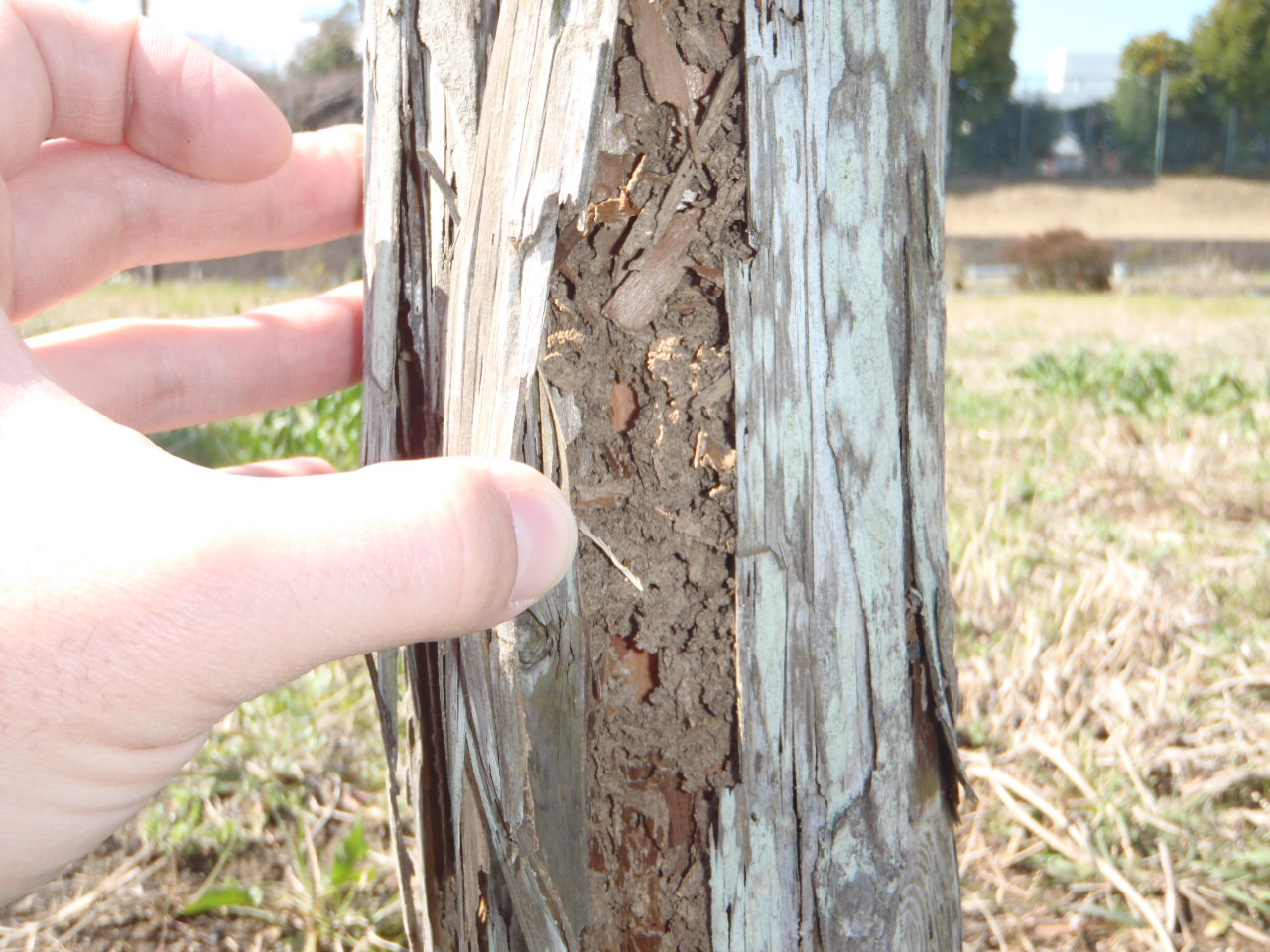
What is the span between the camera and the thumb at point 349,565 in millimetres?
779

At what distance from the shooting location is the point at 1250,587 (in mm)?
2211

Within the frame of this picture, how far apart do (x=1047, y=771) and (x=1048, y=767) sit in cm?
1

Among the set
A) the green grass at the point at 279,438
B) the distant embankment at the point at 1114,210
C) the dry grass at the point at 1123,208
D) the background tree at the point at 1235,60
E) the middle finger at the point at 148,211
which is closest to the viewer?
the middle finger at the point at 148,211

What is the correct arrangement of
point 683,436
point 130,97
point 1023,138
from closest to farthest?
1. point 683,436
2. point 130,97
3. point 1023,138

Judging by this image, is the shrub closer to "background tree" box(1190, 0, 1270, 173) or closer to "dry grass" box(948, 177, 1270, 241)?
"dry grass" box(948, 177, 1270, 241)

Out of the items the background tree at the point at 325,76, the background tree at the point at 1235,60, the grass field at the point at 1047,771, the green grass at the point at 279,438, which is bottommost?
the grass field at the point at 1047,771

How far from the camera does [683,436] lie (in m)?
1.00

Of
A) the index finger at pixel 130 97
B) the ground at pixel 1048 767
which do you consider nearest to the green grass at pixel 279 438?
the ground at pixel 1048 767

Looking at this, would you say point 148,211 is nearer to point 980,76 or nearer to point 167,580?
point 167,580

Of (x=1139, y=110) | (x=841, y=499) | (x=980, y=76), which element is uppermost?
(x=980, y=76)

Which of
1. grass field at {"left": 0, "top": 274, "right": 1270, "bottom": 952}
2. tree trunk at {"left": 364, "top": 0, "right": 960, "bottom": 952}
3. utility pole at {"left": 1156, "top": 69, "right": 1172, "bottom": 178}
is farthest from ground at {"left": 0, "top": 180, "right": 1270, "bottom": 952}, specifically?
utility pole at {"left": 1156, "top": 69, "right": 1172, "bottom": 178}

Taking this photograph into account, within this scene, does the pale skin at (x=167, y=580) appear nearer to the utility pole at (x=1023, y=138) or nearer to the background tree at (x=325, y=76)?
the background tree at (x=325, y=76)

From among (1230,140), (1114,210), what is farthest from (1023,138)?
(1230,140)

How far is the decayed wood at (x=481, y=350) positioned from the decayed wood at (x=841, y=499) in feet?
0.57
